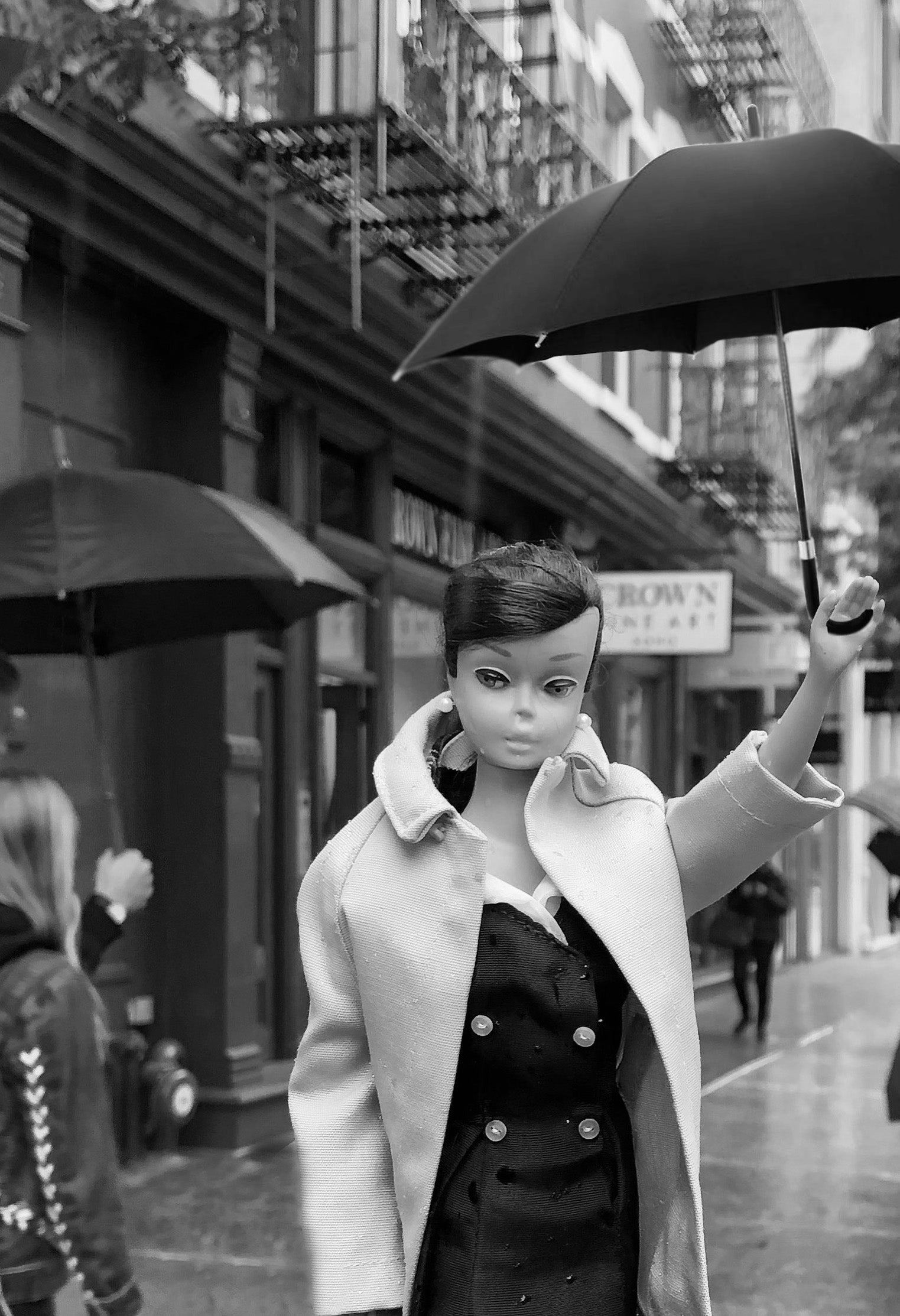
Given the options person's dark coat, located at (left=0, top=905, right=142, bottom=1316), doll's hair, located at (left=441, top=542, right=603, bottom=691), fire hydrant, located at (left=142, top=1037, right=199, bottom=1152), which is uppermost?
doll's hair, located at (left=441, top=542, right=603, bottom=691)

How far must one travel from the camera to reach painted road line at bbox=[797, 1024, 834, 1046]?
1566 centimetres

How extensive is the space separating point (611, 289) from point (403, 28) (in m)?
6.29

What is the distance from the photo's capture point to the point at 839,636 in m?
2.57

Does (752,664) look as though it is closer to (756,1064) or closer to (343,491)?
(756,1064)

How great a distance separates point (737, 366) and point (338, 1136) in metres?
15.6

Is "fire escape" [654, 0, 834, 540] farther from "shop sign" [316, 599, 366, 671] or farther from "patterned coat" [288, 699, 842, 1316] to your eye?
"patterned coat" [288, 699, 842, 1316]

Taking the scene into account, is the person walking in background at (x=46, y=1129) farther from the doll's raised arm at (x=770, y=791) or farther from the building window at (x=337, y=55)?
the building window at (x=337, y=55)

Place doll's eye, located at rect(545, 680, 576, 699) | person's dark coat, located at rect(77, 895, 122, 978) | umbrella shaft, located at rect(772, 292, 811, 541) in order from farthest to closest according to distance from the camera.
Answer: person's dark coat, located at rect(77, 895, 122, 978)
umbrella shaft, located at rect(772, 292, 811, 541)
doll's eye, located at rect(545, 680, 576, 699)

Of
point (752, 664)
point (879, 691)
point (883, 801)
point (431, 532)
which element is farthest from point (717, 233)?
point (879, 691)

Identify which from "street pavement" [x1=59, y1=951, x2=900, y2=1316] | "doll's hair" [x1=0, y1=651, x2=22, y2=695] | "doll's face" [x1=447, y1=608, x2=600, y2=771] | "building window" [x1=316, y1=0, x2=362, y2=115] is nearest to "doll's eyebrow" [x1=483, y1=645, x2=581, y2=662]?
"doll's face" [x1=447, y1=608, x2=600, y2=771]

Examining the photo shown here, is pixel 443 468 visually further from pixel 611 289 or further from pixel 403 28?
pixel 611 289

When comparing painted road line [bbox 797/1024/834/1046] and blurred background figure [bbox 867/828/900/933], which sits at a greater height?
blurred background figure [bbox 867/828/900/933]

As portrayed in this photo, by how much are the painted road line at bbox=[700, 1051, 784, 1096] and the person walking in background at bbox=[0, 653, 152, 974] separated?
7804mm

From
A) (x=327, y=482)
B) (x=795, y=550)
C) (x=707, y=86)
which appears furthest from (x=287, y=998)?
(x=795, y=550)
